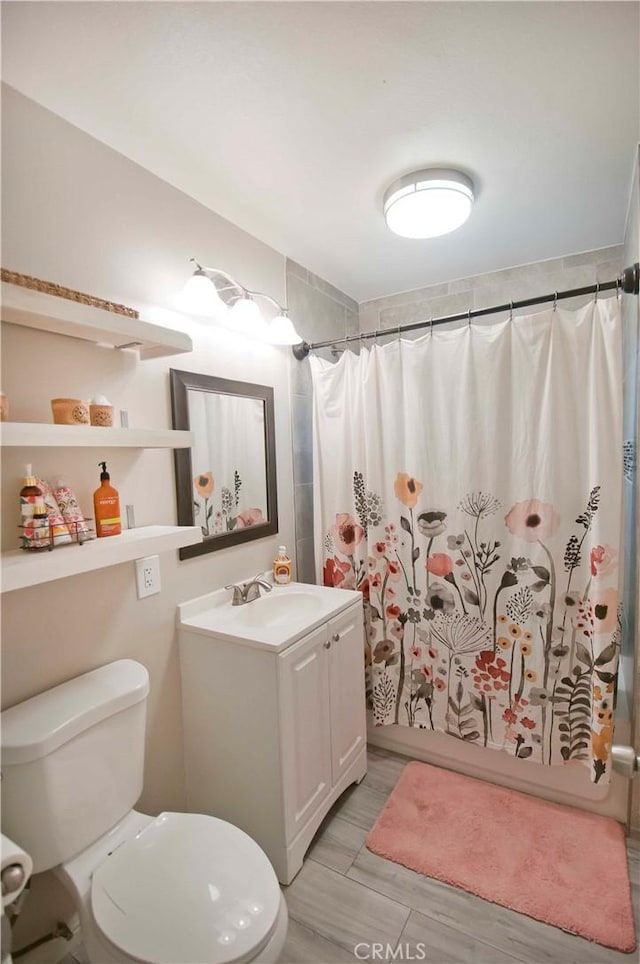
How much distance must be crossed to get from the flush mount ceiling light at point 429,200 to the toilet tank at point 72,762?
1892 millimetres

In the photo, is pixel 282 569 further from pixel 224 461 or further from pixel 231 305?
pixel 231 305

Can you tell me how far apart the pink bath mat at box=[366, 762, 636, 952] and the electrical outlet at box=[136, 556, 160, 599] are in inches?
49.4

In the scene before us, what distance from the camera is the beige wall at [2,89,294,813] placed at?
115 cm

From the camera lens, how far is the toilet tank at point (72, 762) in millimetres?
1006

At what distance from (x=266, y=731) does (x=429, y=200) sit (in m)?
1.99

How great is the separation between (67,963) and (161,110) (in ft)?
8.13

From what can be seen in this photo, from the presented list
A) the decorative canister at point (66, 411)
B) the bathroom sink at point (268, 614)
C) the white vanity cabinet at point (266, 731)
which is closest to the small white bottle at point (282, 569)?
the bathroom sink at point (268, 614)

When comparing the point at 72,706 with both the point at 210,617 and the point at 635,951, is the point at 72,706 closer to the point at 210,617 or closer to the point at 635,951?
the point at 210,617

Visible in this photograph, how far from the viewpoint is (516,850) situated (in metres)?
1.55

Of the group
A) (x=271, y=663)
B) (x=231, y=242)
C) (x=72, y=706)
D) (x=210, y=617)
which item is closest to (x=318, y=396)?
(x=231, y=242)

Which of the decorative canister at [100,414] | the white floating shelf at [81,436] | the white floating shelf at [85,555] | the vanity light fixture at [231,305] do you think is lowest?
the white floating shelf at [85,555]

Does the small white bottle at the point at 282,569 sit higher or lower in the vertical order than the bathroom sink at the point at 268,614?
higher

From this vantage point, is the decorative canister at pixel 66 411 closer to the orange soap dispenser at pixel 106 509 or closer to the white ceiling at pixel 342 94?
the orange soap dispenser at pixel 106 509

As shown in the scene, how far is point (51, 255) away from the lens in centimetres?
123
